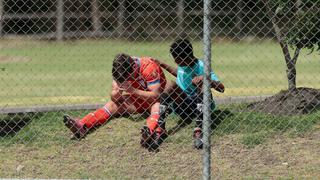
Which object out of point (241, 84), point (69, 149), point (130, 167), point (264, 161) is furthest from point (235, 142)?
point (241, 84)

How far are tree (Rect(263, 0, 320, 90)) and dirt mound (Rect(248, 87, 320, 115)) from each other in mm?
119

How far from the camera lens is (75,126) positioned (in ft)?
26.6

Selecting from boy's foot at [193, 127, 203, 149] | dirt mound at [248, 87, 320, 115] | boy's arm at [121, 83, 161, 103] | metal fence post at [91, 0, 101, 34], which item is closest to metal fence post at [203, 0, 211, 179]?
boy's foot at [193, 127, 203, 149]

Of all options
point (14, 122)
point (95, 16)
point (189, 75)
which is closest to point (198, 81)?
point (189, 75)

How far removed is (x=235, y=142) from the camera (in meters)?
7.81

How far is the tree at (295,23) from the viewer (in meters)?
8.31

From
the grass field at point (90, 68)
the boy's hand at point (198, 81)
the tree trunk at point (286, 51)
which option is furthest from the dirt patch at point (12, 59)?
the boy's hand at point (198, 81)

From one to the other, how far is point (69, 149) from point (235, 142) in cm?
156

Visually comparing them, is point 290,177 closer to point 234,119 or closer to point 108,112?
point 234,119

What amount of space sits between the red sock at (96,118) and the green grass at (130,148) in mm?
81

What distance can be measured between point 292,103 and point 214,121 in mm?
867

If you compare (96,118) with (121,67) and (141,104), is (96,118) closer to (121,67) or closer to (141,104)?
(141,104)

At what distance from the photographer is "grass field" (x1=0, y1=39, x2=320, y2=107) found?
461 inches

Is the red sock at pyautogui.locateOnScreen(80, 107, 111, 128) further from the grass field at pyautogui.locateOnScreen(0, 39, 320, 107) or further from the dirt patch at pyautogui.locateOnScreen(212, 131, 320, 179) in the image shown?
the grass field at pyautogui.locateOnScreen(0, 39, 320, 107)
